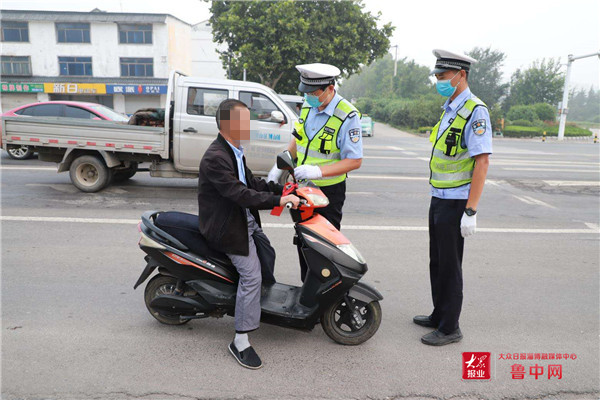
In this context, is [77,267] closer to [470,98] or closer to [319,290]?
[319,290]

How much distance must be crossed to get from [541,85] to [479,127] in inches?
2212

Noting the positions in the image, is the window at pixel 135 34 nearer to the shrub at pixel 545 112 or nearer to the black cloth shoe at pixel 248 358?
the black cloth shoe at pixel 248 358

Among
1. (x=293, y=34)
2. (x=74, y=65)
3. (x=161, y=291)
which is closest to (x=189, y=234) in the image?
(x=161, y=291)

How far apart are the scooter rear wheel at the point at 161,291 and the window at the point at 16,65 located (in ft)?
126

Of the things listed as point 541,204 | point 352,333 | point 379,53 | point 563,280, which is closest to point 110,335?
point 352,333

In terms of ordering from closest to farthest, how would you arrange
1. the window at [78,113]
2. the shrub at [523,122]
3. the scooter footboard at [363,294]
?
the scooter footboard at [363,294] → the window at [78,113] → the shrub at [523,122]

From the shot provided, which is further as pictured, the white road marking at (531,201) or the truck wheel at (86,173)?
the white road marking at (531,201)

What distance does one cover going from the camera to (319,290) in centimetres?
308

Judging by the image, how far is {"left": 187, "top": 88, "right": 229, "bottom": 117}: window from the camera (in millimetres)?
7754

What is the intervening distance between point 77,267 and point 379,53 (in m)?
24.8

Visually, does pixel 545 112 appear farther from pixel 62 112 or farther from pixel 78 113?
pixel 62 112

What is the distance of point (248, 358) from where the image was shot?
294 centimetres

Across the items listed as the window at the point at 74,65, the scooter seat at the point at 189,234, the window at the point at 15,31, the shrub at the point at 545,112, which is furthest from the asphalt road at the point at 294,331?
the shrub at the point at 545,112

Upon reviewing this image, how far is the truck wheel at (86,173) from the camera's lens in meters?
7.67
